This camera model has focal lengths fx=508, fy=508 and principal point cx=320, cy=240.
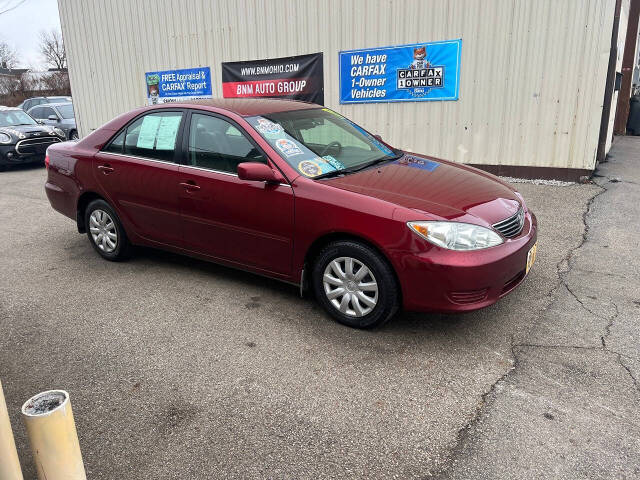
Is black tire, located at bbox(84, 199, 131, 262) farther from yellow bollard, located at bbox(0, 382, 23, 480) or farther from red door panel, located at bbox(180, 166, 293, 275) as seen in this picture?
yellow bollard, located at bbox(0, 382, 23, 480)

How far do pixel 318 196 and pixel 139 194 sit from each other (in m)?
1.94

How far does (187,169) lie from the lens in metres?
4.29

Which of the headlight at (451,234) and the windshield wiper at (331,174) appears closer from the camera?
the headlight at (451,234)

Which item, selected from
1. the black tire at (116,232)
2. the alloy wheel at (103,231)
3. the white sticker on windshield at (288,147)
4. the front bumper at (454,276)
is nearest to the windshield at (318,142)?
the white sticker on windshield at (288,147)

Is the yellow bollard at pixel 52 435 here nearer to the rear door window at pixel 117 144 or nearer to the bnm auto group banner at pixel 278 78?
the rear door window at pixel 117 144

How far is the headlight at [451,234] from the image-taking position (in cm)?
321

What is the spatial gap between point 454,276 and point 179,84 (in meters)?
10.4

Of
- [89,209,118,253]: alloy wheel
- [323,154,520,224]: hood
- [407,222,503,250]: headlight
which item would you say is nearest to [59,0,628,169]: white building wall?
[323,154,520,224]: hood

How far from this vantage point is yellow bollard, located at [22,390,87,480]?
5.69 feet

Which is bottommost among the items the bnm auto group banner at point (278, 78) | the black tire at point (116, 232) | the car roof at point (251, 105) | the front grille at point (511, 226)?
the black tire at point (116, 232)

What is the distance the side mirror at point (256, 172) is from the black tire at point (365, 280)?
0.67m

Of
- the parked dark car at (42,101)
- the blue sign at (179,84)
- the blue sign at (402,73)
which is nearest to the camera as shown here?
the blue sign at (402,73)

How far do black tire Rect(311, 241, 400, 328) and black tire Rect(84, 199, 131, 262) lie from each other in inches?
90.4

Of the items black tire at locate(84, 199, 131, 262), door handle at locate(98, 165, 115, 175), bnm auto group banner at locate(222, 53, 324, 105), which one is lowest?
black tire at locate(84, 199, 131, 262)
